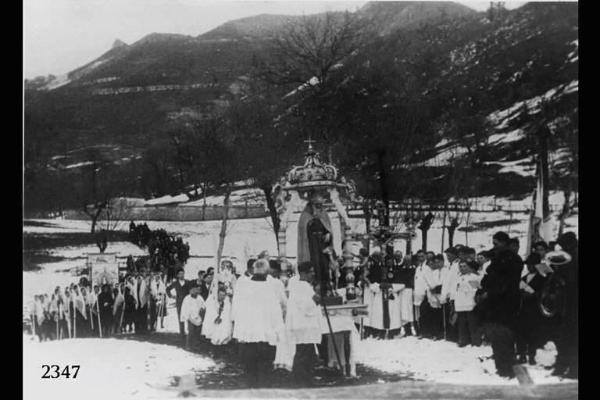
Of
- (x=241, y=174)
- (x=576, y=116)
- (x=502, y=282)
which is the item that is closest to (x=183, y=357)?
(x=241, y=174)

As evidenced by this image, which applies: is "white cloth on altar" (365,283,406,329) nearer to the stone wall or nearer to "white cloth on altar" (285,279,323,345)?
"white cloth on altar" (285,279,323,345)

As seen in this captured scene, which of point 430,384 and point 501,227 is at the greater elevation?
point 501,227

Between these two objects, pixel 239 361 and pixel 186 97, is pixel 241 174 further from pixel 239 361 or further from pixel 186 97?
pixel 239 361

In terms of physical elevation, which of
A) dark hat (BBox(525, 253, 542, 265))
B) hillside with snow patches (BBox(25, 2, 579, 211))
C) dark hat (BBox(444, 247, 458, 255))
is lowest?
dark hat (BBox(525, 253, 542, 265))

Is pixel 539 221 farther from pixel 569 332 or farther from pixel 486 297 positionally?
pixel 569 332

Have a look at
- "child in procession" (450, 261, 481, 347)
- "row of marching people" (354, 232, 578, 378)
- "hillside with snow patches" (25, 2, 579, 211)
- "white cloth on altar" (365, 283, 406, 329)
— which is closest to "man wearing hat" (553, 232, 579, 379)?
"row of marching people" (354, 232, 578, 378)

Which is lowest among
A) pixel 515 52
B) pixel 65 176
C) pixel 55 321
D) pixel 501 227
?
pixel 55 321

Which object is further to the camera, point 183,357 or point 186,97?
point 186,97
